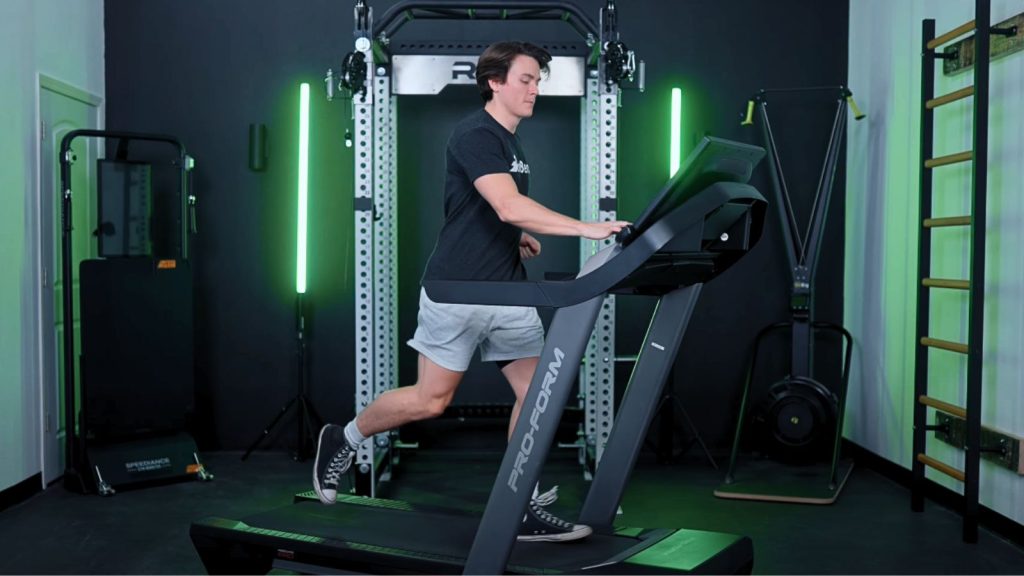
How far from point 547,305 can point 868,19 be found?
137 inches

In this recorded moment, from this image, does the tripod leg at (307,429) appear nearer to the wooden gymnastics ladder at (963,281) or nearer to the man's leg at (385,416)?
the man's leg at (385,416)

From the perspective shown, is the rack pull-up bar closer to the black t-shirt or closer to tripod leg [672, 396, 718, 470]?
the black t-shirt

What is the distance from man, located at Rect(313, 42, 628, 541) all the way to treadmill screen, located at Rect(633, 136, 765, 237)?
2.22 feet

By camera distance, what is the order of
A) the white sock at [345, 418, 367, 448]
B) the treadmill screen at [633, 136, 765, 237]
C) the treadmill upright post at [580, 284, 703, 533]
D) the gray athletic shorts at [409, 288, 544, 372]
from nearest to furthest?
the treadmill screen at [633, 136, 765, 237], the treadmill upright post at [580, 284, 703, 533], the gray athletic shorts at [409, 288, 544, 372], the white sock at [345, 418, 367, 448]

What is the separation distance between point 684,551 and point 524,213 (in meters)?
1.04

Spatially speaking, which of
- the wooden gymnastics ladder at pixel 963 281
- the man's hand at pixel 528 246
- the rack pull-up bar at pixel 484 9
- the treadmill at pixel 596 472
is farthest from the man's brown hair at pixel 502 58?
the wooden gymnastics ladder at pixel 963 281

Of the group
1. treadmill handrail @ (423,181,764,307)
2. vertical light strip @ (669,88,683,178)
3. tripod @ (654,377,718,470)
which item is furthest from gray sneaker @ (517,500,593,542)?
vertical light strip @ (669,88,683,178)

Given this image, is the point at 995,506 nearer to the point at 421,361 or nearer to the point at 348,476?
the point at 421,361

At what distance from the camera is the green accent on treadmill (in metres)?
2.60

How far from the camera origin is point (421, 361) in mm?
3295

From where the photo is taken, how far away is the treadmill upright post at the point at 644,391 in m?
2.68

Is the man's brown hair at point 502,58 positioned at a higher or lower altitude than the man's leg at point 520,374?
higher

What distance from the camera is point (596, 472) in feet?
9.27

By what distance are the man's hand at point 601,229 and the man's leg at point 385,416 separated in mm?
966
